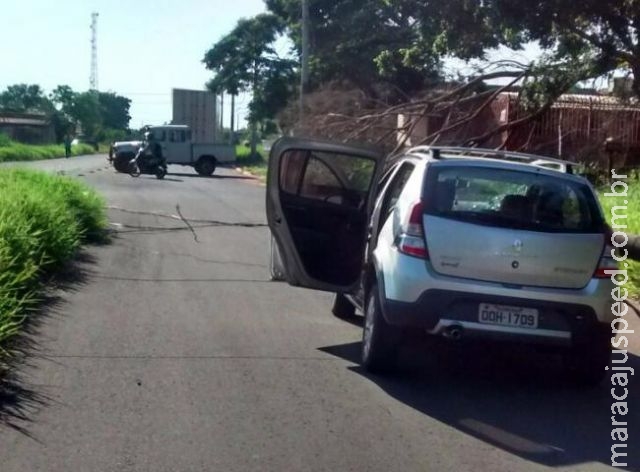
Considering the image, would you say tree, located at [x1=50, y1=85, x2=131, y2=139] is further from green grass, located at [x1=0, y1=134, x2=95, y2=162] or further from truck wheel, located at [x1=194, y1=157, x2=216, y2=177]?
truck wheel, located at [x1=194, y1=157, x2=216, y2=177]

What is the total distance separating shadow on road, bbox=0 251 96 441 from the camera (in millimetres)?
7070

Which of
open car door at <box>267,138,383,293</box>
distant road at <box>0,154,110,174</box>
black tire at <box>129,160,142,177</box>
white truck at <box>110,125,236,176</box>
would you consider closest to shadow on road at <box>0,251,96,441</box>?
open car door at <box>267,138,383,293</box>

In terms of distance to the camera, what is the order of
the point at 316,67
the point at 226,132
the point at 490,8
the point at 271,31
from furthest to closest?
1. the point at 226,132
2. the point at 271,31
3. the point at 316,67
4. the point at 490,8

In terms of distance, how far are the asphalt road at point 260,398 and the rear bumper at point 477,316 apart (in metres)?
0.48

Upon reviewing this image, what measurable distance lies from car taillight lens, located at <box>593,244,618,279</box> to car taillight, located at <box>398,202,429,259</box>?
1.24 m

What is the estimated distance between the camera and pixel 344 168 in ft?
35.0

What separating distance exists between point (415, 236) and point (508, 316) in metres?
0.86

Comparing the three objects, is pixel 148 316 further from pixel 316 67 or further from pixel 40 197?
pixel 316 67

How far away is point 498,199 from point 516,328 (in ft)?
3.29

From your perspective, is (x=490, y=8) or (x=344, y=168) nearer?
(x=344, y=168)

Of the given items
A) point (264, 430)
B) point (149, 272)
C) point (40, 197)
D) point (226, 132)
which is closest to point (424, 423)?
point (264, 430)

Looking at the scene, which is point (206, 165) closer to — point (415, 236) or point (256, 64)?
point (256, 64)

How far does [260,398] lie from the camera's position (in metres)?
7.73

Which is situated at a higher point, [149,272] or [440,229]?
[440,229]
